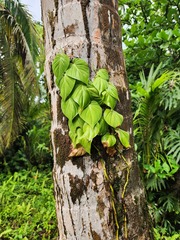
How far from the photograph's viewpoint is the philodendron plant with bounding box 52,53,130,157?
89 cm

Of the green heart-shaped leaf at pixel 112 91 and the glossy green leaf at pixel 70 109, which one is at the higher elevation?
the green heart-shaped leaf at pixel 112 91

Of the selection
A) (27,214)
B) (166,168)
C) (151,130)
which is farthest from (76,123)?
(27,214)

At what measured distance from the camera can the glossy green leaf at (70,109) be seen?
35.5 inches

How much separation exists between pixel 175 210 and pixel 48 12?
2.44 m

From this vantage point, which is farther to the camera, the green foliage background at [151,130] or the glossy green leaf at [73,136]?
the green foliage background at [151,130]

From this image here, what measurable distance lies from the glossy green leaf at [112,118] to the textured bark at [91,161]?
0.23ft

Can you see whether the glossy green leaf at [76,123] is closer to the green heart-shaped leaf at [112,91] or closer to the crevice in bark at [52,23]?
the green heart-shaped leaf at [112,91]

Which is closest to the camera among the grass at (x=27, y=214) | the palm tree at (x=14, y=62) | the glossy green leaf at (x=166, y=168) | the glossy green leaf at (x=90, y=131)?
the glossy green leaf at (x=90, y=131)

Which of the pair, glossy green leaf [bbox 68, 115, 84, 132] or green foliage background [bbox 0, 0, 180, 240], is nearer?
glossy green leaf [bbox 68, 115, 84, 132]

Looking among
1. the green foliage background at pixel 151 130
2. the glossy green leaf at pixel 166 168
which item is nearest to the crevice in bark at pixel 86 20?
the green foliage background at pixel 151 130

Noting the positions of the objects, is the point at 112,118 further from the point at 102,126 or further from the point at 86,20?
the point at 86,20

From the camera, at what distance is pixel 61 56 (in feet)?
3.06

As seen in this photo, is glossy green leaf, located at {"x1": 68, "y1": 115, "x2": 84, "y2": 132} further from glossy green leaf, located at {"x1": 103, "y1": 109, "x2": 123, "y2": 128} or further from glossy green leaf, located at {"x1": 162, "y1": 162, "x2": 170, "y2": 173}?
glossy green leaf, located at {"x1": 162, "y1": 162, "x2": 170, "y2": 173}

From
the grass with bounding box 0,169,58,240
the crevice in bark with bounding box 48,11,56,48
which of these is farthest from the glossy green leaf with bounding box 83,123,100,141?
the grass with bounding box 0,169,58,240
